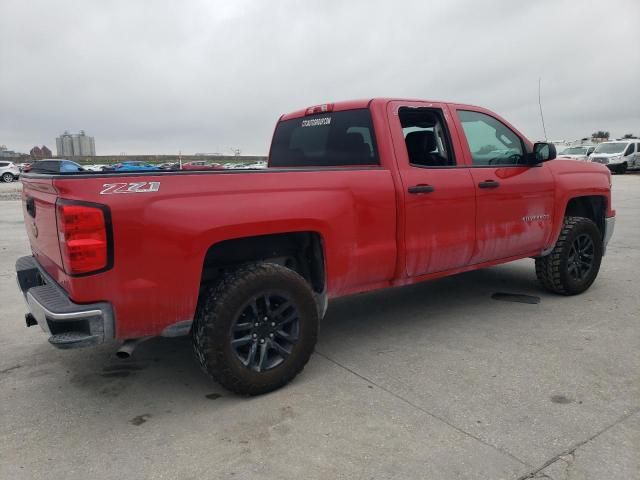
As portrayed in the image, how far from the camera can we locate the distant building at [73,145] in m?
79.9

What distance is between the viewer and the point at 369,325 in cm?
460

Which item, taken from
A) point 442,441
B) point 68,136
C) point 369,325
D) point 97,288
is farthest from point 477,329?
point 68,136

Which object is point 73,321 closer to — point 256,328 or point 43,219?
point 43,219

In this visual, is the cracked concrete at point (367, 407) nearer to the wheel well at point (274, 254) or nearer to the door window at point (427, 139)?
the wheel well at point (274, 254)

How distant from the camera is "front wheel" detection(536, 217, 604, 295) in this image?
517 centimetres

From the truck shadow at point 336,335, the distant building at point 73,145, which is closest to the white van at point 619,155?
the truck shadow at point 336,335

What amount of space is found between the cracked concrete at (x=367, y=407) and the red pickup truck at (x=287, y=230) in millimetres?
401

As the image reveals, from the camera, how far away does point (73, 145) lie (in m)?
84.5

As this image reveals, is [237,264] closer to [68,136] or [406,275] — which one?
[406,275]

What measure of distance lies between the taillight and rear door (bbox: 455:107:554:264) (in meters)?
2.93

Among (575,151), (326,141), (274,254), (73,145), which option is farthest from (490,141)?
(73,145)

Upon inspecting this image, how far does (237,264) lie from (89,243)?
100 cm

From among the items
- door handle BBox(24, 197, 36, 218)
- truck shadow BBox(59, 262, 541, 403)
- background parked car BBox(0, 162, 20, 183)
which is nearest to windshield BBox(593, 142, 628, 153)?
truck shadow BBox(59, 262, 541, 403)

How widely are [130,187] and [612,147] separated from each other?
110ft
